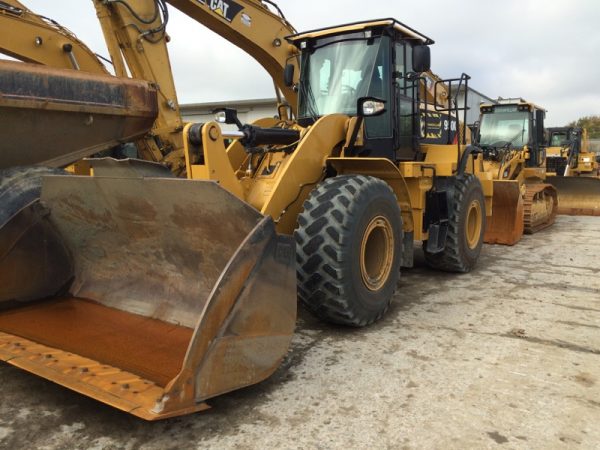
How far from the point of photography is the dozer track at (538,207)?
948 centimetres

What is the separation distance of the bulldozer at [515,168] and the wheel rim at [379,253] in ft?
15.6

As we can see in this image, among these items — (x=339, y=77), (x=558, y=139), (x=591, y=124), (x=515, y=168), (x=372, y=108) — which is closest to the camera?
(x=372, y=108)

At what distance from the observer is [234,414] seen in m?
2.79

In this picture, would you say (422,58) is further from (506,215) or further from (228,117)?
(506,215)

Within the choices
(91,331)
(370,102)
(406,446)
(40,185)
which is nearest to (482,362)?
(406,446)

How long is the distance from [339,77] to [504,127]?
8.15m

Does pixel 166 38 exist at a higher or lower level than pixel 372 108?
higher

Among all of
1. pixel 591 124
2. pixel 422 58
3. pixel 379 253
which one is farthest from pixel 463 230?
pixel 591 124

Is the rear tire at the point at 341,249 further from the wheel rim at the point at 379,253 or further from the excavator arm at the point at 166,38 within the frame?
the excavator arm at the point at 166,38

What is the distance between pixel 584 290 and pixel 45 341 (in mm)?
5107

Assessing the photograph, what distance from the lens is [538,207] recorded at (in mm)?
10000

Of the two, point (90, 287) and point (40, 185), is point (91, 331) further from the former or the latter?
point (40, 185)

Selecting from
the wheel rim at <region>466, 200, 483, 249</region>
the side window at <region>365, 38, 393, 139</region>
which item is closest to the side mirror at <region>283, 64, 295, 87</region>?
the side window at <region>365, 38, 393, 139</region>

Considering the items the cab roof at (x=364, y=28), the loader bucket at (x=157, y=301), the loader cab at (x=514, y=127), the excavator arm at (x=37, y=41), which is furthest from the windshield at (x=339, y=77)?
the loader cab at (x=514, y=127)
